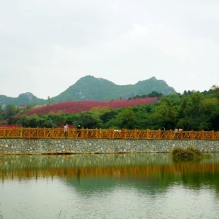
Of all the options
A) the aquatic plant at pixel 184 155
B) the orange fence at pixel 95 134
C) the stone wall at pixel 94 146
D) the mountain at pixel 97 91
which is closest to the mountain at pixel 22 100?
the mountain at pixel 97 91

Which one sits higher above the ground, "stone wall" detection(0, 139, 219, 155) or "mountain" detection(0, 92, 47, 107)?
"mountain" detection(0, 92, 47, 107)

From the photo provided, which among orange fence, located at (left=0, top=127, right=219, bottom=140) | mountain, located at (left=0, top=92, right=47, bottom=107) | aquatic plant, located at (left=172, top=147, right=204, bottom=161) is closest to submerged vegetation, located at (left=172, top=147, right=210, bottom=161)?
aquatic plant, located at (left=172, top=147, right=204, bottom=161)

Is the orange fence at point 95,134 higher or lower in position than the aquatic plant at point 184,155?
higher

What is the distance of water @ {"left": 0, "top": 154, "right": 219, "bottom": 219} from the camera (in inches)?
379

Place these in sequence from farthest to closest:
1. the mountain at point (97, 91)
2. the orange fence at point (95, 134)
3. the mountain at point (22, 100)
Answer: the mountain at point (22, 100), the mountain at point (97, 91), the orange fence at point (95, 134)

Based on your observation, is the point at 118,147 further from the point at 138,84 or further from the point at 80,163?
the point at 138,84

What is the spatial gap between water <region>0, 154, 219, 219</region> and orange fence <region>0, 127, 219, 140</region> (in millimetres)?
5911

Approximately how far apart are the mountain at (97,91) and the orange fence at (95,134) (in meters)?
77.4

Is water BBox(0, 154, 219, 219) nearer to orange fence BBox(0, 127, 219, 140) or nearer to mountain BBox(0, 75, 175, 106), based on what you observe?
orange fence BBox(0, 127, 219, 140)

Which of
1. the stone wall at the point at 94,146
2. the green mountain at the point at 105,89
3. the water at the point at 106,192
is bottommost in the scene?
the water at the point at 106,192

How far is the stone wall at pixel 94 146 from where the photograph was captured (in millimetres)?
24638

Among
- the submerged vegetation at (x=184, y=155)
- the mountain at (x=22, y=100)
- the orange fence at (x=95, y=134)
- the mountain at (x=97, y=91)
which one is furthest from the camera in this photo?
the mountain at (x=22, y=100)

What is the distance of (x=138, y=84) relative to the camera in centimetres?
12769

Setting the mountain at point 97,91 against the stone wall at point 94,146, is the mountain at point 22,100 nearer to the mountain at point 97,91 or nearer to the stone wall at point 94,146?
the mountain at point 97,91
